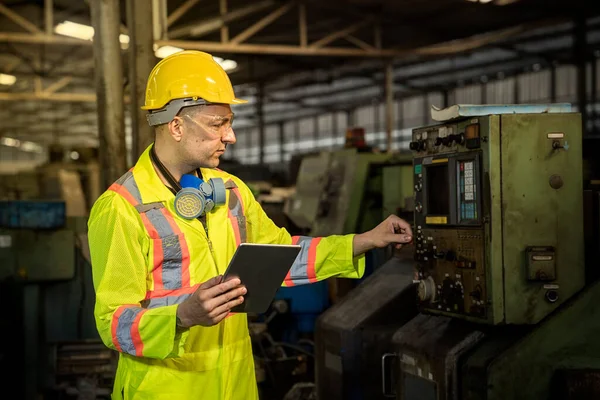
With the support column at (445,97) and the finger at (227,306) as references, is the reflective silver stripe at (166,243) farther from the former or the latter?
the support column at (445,97)

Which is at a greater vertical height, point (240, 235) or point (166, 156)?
point (166, 156)

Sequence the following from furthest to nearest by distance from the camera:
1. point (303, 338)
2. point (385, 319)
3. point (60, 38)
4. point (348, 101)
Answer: point (348, 101), point (60, 38), point (303, 338), point (385, 319)

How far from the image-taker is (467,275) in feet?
10.4

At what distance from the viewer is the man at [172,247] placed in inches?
88.6

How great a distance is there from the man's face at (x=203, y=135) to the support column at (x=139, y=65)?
281 centimetres

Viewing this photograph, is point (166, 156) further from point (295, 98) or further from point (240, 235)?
point (295, 98)

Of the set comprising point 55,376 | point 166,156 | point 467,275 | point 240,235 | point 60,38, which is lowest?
point 55,376

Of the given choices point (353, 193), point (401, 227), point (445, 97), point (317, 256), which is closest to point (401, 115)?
point (445, 97)

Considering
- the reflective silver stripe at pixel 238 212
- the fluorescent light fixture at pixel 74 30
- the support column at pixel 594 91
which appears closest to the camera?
the reflective silver stripe at pixel 238 212

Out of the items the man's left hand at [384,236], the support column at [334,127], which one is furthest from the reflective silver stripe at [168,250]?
the support column at [334,127]

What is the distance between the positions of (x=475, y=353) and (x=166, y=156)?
1441 mm

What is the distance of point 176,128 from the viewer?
2.43 meters

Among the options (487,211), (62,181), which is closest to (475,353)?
(487,211)

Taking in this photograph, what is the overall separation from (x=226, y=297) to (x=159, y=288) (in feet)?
1.23
